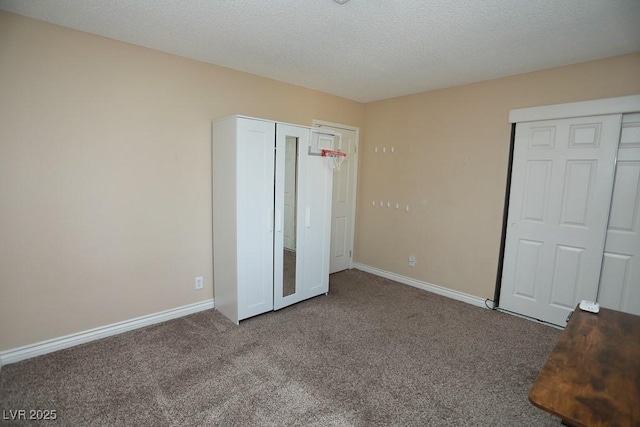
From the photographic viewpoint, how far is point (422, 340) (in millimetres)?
2742

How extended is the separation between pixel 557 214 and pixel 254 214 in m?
2.92

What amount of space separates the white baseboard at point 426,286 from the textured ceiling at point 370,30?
96.2 inches

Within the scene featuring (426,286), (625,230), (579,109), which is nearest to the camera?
(625,230)

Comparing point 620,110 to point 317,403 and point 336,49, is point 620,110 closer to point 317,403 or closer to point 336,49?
point 336,49

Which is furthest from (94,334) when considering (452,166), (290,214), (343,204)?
(452,166)

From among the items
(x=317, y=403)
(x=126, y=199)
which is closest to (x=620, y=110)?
(x=317, y=403)

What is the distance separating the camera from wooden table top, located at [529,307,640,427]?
97cm

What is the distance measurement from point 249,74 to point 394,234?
272 cm

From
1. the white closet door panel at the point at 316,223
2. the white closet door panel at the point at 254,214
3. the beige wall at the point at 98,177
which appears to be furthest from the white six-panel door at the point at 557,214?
the beige wall at the point at 98,177

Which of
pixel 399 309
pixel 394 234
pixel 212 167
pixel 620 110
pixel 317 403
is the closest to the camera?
pixel 317 403

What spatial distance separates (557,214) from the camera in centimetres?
297

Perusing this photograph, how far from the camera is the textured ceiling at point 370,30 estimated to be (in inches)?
77.6

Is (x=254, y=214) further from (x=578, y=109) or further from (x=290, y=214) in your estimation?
(x=578, y=109)

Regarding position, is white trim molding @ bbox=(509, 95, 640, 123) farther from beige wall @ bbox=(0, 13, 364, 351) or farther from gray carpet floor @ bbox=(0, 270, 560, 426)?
beige wall @ bbox=(0, 13, 364, 351)
